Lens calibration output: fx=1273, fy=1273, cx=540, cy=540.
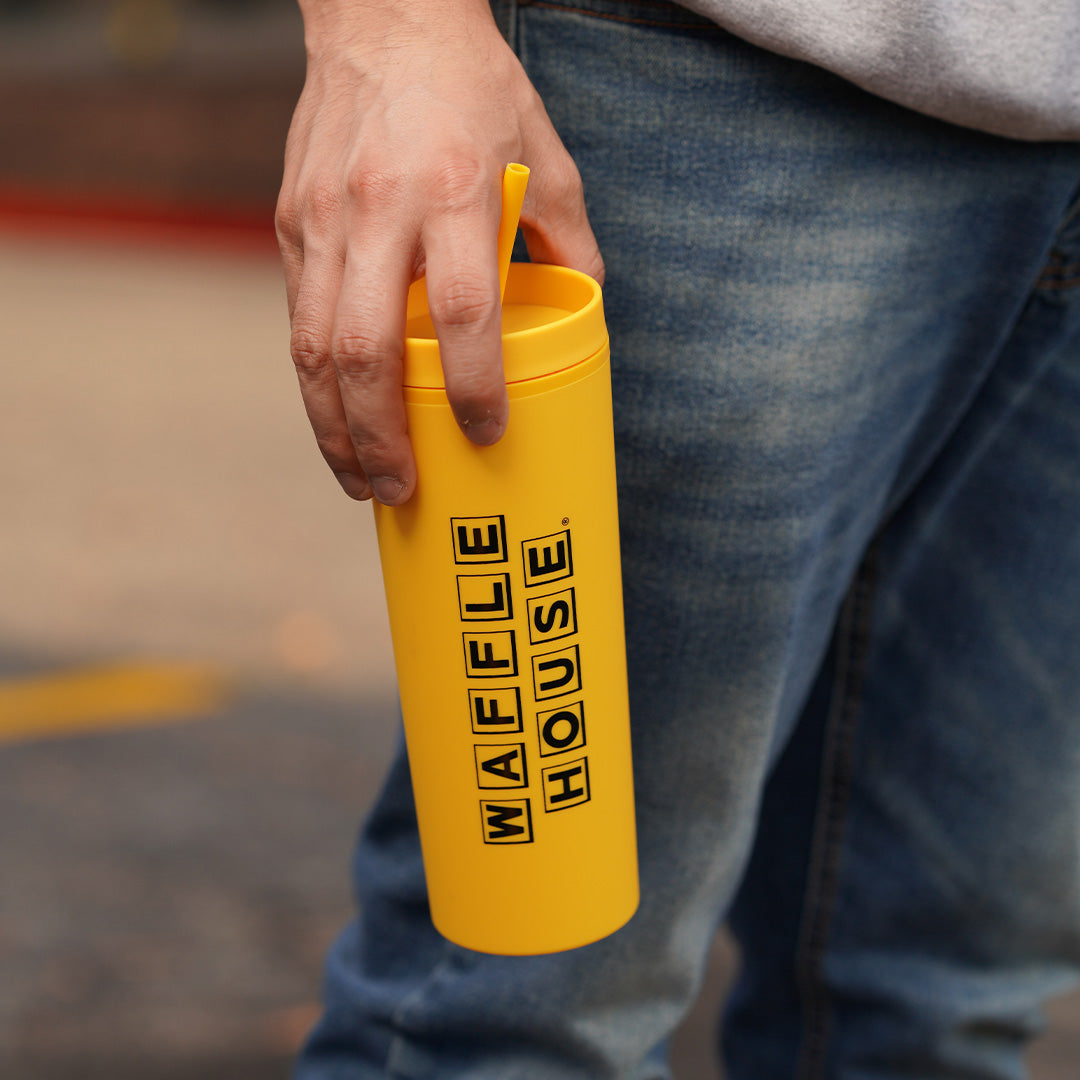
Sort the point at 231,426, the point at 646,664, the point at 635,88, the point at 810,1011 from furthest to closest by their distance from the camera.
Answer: the point at 231,426 → the point at 810,1011 → the point at 646,664 → the point at 635,88

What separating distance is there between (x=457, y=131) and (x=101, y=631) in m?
2.00

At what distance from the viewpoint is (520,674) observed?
738 mm

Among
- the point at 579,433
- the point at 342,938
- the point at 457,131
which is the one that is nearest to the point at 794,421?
the point at 579,433

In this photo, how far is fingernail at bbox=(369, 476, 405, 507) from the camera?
0.70 m

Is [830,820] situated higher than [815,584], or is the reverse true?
[815,584]

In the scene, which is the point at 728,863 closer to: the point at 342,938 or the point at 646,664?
the point at 646,664

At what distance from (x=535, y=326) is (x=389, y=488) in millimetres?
127

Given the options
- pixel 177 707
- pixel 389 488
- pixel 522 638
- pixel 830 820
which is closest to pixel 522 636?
pixel 522 638

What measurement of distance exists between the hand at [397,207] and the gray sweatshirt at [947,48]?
15 cm

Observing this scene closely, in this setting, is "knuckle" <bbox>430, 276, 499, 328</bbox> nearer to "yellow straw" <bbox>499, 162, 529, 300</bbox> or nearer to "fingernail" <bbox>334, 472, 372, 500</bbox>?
"yellow straw" <bbox>499, 162, 529, 300</bbox>

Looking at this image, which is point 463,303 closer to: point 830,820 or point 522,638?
point 522,638

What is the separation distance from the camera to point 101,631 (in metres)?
2.46

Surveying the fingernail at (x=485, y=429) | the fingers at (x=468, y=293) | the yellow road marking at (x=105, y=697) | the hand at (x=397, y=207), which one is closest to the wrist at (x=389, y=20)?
the hand at (x=397, y=207)

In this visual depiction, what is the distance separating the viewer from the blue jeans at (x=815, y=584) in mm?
802
